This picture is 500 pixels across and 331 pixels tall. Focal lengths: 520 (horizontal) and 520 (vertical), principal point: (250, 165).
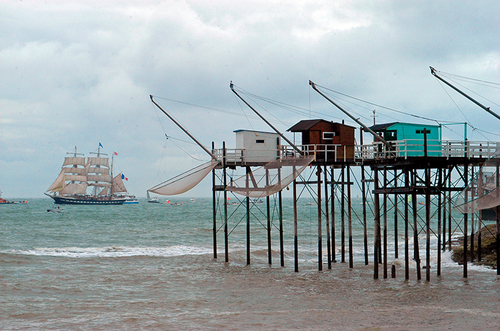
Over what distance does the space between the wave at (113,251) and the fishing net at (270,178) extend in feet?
57.1

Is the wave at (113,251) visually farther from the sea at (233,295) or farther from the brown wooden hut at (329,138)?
the brown wooden hut at (329,138)

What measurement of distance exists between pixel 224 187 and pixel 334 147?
702 centimetres

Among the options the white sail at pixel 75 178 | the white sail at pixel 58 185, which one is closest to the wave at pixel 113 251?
the white sail at pixel 58 185

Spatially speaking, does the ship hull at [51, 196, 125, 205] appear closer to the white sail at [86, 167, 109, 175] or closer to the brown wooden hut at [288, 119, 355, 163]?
the white sail at [86, 167, 109, 175]

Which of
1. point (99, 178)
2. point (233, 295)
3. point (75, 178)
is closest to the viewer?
point (233, 295)

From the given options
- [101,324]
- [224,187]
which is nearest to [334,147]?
[224,187]

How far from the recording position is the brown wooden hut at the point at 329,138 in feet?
100

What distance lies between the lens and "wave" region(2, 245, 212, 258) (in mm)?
45281

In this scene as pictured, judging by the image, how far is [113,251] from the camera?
48969mm

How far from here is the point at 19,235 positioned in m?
65.0

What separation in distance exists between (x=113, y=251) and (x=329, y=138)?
26.9 metres

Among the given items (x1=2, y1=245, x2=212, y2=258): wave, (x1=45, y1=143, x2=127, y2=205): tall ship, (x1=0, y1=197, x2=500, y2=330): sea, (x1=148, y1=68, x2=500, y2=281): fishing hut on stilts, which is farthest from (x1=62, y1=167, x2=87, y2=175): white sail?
(x1=148, y1=68, x2=500, y2=281): fishing hut on stilts

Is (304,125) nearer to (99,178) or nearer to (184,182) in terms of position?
(184,182)

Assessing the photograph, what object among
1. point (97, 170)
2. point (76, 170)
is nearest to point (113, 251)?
point (76, 170)
